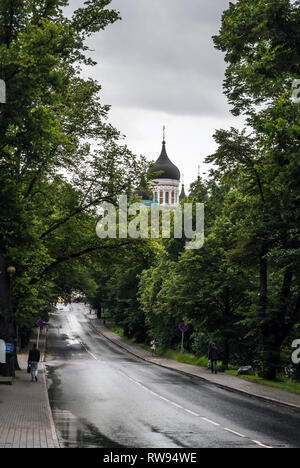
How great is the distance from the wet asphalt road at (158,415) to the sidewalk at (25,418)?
401 mm

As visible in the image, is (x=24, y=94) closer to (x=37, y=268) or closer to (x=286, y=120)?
(x=286, y=120)

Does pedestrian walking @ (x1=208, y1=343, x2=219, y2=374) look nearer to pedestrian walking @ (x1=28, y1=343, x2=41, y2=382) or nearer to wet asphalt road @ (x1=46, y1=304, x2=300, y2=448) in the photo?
wet asphalt road @ (x1=46, y1=304, x2=300, y2=448)

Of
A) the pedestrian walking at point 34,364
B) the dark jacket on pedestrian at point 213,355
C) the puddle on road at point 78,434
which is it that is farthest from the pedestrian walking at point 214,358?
the puddle on road at point 78,434

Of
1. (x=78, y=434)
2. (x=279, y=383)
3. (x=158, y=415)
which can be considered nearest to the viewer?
(x=78, y=434)

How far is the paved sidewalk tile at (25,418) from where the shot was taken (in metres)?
10.1

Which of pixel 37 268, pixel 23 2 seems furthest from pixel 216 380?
pixel 23 2

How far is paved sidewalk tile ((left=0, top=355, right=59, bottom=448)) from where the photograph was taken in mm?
10070

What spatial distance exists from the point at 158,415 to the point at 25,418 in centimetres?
371

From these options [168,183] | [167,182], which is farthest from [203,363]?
[168,183]

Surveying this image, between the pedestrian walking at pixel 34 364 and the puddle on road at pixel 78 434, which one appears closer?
the puddle on road at pixel 78 434

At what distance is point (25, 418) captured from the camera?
13.0 m

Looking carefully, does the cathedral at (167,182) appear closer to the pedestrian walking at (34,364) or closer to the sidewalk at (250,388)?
the sidewalk at (250,388)

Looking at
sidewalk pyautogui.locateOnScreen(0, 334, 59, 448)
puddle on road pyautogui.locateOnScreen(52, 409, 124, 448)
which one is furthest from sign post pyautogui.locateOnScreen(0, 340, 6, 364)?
puddle on road pyautogui.locateOnScreen(52, 409, 124, 448)

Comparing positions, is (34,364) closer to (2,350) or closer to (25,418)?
(2,350)
